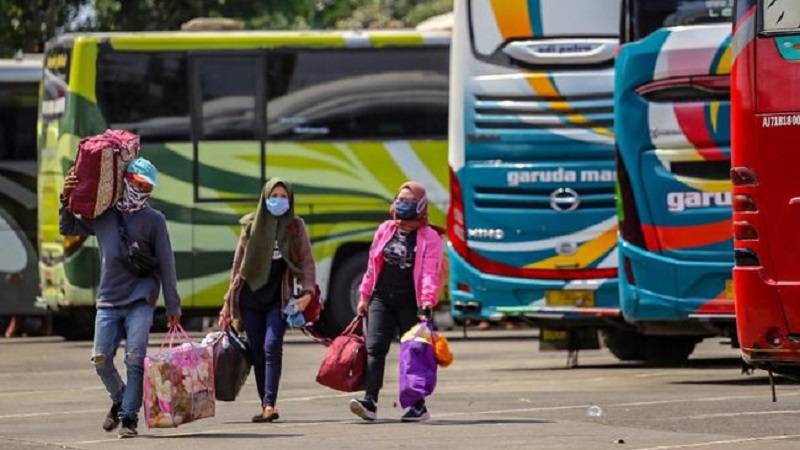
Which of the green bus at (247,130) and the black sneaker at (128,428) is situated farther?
the green bus at (247,130)

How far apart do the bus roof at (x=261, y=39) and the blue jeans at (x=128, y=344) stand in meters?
13.2

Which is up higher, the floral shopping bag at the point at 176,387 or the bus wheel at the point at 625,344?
the floral shopping bag at the point at 176,387

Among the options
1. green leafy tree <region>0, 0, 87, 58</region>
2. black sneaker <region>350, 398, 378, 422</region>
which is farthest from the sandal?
green leafy tree <region>0, 0, 87, 58</region>

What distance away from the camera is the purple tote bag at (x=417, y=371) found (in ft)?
52.7

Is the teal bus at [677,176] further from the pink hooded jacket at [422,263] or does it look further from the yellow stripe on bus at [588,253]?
the pink hooded jacket at [422,263]

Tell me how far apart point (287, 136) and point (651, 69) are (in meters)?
9.01

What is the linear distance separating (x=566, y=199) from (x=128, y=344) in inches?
331

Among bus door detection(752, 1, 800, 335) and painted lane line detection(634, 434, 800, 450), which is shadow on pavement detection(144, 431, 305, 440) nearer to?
painted lane line detection(634, 434, 800, 450)

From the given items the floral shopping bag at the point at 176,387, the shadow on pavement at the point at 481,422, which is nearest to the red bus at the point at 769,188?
the shadow on pavement at the point at 481,422

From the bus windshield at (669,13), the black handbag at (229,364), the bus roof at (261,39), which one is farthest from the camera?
the bus roof at (261,39)

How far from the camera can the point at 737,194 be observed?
47.2 feet

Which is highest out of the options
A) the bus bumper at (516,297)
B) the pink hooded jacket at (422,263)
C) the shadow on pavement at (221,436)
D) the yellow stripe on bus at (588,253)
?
the pink hooded jacket at (422,263)

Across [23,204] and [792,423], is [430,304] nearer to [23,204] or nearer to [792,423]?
[792,423]

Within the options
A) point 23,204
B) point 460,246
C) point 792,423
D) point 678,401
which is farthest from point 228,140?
point 792,423
